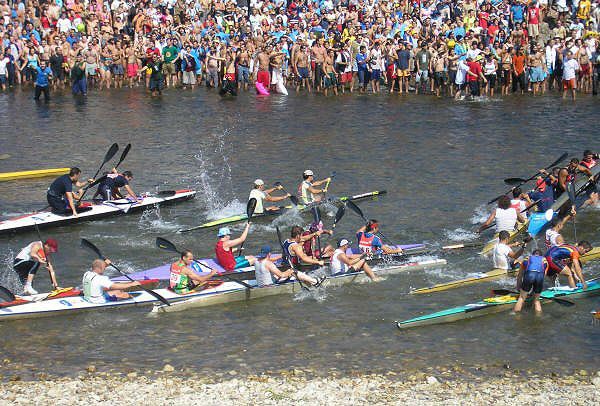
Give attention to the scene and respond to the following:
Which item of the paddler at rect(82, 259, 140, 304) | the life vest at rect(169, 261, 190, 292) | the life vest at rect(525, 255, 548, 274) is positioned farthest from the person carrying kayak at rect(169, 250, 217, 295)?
the life vest at rect(525, 255, 548, 274)

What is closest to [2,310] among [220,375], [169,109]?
[220,375]

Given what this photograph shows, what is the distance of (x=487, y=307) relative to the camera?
1482 centimetres

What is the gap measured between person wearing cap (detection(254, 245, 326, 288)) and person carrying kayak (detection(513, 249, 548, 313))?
128 inches

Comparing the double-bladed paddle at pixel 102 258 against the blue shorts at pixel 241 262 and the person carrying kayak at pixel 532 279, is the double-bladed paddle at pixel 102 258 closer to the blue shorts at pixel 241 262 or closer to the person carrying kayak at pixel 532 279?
the blue shorts at pixel 241 262

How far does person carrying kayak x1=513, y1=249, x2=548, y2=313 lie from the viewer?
14.7 meters

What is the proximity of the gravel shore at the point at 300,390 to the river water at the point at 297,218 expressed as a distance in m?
0.46

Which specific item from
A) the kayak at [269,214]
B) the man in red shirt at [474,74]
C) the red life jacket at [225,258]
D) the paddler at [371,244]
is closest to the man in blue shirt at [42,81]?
the man in red shirt at [474,74]

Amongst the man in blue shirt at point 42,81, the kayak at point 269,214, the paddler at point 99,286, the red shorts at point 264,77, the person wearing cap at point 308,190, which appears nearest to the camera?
the paddler at point 99,286

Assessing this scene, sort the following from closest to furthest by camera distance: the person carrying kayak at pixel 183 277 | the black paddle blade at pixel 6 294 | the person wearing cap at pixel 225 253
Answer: the black paddle blade at pixel 6 294, the person carrying kayak at pixel 183 277, the person wearing cap at pixel 225 253

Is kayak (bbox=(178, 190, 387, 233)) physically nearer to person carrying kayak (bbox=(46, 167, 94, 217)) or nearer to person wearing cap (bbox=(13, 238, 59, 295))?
person carrying kayak (bbox=(46, 167, 94, 217))

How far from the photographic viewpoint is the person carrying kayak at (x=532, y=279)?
14.7m

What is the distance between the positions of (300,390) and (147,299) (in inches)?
159

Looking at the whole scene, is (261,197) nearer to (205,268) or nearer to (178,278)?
(205,268)

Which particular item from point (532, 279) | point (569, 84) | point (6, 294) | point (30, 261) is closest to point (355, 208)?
point (532, 279)
